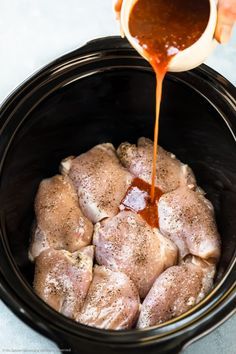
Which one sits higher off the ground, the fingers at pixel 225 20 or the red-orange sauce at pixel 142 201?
the fingers at pixel 225 20

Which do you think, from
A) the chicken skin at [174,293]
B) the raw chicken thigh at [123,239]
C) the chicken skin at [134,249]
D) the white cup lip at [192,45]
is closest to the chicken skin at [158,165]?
the raw chicken thigh at [123,239]

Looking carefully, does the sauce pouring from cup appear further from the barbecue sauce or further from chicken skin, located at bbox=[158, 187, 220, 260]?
chicken skin, located at bbox=[158, 187, 220, 260]

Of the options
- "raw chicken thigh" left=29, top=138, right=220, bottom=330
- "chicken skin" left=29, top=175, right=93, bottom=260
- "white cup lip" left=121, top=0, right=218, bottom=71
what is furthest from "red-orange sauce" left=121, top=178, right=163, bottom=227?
"white cup lip" left=121, top=0, right=218, bottom=71

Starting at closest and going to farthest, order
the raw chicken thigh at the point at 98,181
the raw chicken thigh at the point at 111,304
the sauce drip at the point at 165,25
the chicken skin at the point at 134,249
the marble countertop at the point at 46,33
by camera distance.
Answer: the sauce drip at the point at 165,25, the raw chicken thigh at the point at 111,304, the chicken skin at the point at 134,249, the raw chicken thigh at the point at 98,181, the marble countertop at the point at 46,33

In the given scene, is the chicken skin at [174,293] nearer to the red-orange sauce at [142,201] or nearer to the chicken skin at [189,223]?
the chicken skin at [189,223]

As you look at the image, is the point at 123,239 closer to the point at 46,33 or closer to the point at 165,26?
the point at 165,26

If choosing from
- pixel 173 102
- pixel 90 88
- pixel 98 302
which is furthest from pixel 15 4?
pixel 98 302

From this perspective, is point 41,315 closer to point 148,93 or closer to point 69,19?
point 148,93
